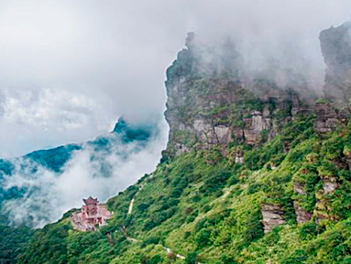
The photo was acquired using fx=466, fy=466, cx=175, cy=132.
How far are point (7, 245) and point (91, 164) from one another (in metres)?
55.2

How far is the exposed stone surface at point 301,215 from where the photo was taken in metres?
39.0

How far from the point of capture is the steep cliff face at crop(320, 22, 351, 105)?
2002 inches

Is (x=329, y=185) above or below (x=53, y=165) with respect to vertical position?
below

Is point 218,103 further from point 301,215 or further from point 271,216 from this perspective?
point 301,215

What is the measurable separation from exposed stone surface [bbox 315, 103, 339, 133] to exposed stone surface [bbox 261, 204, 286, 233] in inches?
505

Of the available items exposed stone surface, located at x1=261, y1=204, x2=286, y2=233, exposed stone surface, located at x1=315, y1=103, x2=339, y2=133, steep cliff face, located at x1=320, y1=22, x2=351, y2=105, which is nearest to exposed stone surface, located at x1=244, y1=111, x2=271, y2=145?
steep cliff face, located at x1=320, y1=22, x2=351, y2=105

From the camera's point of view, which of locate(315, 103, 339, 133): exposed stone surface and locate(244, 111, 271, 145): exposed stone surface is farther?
locate(244, 111, 271, 145): exposed stone surface

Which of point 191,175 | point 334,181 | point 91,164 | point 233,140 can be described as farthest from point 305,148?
point 91,164

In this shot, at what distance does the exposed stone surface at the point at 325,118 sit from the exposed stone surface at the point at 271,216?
42.1ft

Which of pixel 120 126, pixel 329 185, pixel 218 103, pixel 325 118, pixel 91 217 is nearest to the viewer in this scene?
pixel 329 185

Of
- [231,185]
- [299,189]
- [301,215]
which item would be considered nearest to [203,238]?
[299,189]

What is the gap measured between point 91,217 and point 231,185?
96.8ft

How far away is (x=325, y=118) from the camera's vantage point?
50594 millimetres

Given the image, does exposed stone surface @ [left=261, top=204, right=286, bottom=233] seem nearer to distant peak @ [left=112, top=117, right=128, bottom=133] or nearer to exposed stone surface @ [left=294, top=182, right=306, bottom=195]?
exposed stone surface @ [left=294, top=182, right=306, bottom=195]
